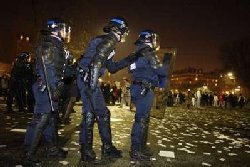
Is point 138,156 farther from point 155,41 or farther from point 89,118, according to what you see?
point 155,41

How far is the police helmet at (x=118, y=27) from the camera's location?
6.37 m

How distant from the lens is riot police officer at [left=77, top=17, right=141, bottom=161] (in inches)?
237

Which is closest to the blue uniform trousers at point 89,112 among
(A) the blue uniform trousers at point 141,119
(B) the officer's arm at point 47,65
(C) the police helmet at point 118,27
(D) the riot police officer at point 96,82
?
(D) the riot police officer at point 96,82

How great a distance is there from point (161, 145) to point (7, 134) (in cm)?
345

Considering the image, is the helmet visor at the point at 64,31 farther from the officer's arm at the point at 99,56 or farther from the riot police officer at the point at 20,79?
the riot police officer at the point at 20,79

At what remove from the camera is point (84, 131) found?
6258mm

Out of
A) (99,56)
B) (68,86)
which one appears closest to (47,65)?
(99,56)

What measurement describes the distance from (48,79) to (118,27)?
1456mm

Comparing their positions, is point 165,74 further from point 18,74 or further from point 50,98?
point 18,74

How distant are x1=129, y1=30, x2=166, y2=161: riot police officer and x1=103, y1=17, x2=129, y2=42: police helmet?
1.39 ft

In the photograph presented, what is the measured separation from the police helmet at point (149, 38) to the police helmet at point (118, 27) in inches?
17.2

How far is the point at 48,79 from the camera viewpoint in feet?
19.7

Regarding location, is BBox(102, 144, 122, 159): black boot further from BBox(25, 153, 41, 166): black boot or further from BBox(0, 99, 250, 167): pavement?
BBox(25, 153, 41, 166): black boot

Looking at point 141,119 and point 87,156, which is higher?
point 141,119
